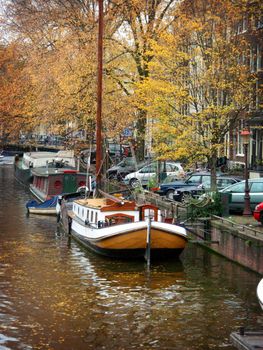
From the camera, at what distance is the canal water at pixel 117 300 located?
17.8m

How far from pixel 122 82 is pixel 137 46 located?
2588 mm

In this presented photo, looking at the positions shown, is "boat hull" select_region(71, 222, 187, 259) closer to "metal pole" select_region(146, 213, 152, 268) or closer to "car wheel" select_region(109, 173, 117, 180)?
"metal pole" select_region(146, 213, 152, 268)

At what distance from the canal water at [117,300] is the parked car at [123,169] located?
21.2 meters

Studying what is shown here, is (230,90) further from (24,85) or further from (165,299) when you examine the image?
(24,85)

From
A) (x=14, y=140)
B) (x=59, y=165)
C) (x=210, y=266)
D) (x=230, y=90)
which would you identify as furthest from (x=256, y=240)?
(x=14, y=140)

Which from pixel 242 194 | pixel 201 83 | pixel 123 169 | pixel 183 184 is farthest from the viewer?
pixel 123 169

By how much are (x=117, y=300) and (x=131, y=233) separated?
5.94m

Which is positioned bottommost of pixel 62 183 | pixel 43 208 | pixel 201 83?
pixel 43 208

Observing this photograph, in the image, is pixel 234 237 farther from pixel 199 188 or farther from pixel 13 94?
pixel 13 94

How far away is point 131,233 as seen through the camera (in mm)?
27281

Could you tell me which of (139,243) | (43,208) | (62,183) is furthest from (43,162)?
(139,243)

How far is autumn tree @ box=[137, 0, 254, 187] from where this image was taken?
120ft

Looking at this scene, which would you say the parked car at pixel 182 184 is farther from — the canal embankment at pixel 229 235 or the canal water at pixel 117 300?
the canal water at pixel 117 300

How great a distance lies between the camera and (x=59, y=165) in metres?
58.9
